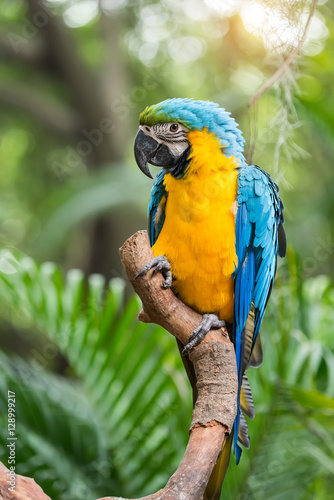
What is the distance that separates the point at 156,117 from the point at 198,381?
23.3 inches

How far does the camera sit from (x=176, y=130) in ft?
4.03

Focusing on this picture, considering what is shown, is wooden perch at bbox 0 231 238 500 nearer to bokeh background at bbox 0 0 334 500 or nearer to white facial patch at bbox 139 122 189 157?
white facial patch at bbox 139 122 189 157

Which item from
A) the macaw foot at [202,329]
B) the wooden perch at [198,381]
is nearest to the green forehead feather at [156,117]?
the wooden perch at [198,381]

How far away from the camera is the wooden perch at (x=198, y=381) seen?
0.90 meters

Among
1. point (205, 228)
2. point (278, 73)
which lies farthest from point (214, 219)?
point (278, 73)

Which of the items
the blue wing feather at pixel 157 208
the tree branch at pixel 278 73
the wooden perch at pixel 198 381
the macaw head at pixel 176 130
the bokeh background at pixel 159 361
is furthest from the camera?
the bokeh background at pixel 159 361

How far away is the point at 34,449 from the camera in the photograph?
1.68 m

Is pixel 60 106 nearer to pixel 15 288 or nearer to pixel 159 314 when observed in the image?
pixel 15 288

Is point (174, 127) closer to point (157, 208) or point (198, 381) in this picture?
point (157, 208)

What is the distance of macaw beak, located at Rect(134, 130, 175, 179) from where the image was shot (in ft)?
4.09

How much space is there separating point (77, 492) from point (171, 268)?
90cm

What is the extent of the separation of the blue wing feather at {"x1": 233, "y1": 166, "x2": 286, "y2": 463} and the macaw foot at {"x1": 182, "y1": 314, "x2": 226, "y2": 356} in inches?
2.3

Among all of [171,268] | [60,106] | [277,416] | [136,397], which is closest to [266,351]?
[277,416]

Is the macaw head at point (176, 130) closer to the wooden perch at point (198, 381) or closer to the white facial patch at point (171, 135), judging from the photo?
the white facial patch at point (171, 135)
